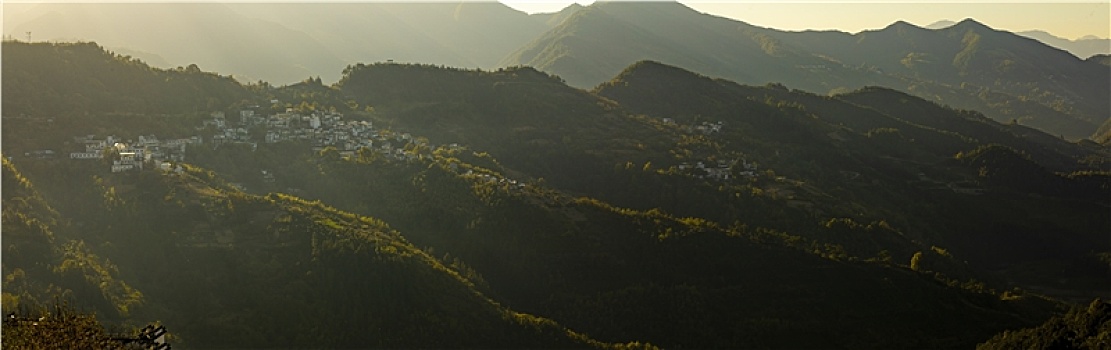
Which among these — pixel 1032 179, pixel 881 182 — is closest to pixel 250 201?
pixel 881 182

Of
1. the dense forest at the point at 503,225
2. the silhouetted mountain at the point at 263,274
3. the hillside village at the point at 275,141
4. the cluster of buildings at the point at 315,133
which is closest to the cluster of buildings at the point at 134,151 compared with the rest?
the hillside village at the point at 275,141

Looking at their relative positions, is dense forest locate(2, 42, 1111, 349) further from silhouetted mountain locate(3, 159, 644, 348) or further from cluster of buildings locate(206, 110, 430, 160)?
cluster of buildings locate(206, 110, 430, 160)

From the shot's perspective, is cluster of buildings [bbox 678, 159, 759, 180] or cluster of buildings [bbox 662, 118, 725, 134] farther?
cluster of buildings [bbox 662, 118, 725, 134]

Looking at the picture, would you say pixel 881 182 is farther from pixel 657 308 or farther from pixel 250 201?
pixel 250 201

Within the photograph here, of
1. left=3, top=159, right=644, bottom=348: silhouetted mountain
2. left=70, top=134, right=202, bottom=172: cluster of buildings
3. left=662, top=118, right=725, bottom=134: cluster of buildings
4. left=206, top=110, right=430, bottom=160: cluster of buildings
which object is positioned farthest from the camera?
left=662, top=118, right=725, bottom=134: cluster of buildings

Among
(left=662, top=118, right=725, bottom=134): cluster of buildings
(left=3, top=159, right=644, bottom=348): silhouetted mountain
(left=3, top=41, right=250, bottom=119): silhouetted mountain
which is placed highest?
(left=662, top=118, right=725, bottom=134): cluster of buildings

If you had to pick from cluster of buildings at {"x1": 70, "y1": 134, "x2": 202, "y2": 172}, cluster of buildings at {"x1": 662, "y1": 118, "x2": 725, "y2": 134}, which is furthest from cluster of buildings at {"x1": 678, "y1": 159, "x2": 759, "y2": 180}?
cluster of buildings at {"x1": 70, "y1": 134, "x2": 202, "y2": 172}

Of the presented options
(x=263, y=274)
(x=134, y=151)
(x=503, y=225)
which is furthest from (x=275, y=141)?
(x=263, y=274)

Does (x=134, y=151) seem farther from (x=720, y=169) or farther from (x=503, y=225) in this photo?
(x=720, y=169)
